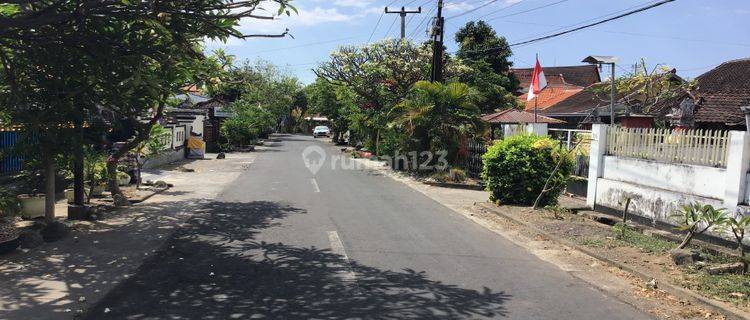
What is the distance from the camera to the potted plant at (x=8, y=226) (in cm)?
750

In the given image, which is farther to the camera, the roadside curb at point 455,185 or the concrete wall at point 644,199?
the roadside curb at point 455,185

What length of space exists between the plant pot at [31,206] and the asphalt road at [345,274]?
8.87ft

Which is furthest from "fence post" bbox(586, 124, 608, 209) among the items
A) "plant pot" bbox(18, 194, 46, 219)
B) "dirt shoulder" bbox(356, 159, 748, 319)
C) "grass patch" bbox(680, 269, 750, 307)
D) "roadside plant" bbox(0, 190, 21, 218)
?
"plant pot" bbox(18, 194, 46, 219)

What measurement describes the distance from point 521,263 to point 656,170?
406 cm

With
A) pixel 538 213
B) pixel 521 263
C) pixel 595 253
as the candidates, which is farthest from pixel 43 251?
pixel 538 213

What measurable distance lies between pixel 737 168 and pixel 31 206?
11.6 m

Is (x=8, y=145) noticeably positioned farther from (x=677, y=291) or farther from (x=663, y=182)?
(x=663, y=182)

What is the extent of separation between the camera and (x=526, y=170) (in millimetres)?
12828

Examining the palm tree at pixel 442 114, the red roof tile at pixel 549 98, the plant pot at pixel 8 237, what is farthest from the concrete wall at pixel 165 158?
the red roof tile at pixel 549 98

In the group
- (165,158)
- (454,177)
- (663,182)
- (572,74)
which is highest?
(572,74)

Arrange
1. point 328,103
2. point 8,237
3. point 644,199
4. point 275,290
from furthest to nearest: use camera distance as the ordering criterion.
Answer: point 328,103, point 644,199, point 8,237, point 275,290

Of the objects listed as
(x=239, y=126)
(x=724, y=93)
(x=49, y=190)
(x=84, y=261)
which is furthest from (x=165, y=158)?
(x=724, y=93)

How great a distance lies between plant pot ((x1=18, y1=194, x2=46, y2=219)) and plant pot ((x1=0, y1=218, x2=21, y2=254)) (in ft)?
2.79

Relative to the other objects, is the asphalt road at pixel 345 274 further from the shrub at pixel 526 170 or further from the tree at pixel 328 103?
the tree at pixel 328 103
